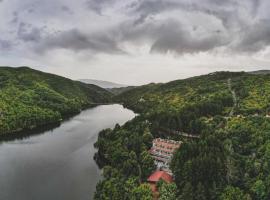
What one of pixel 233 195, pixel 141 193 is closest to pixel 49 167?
pixel 141 193

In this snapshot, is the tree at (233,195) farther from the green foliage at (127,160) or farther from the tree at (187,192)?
the green foliage at (127,160)

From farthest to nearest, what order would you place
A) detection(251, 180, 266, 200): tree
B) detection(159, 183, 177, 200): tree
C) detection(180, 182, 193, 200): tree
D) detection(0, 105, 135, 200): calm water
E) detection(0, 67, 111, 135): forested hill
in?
detection(0, 67, 111, 135): forested hill, detection(0, 105, 135, 200): calm water, detection(251, 180, 266, 200): tree, detection(159, 183, 177, 200): tree, detection(180, 182, 193, 200): tree

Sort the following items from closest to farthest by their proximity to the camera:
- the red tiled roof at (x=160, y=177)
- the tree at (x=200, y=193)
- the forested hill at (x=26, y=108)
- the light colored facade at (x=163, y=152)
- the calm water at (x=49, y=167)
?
1. the tree at (x=200, y=193)
2. the red tiled roof at (x=160, y=177)
3. the calm water at (x=49, y=167)
4. the light colored facade at (x=163, y=152)
5. the forested hill at (x=26, y=108)

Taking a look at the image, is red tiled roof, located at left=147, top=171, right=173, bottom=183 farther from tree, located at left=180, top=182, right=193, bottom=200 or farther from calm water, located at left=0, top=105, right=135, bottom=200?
calm water, located at left=0, top=105, right=135, bottom=200

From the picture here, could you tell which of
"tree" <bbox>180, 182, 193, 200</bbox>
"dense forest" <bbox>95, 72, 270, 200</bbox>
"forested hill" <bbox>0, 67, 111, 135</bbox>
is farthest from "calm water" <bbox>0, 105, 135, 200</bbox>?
"tree" <bbox>180, 182, 193, 200</bbox>

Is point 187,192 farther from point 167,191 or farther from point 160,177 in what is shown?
point 160,177

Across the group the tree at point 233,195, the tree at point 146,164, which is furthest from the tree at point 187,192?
the tree at point 146,164
